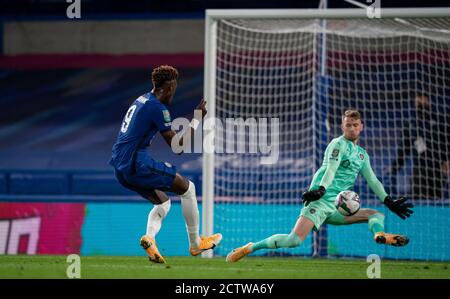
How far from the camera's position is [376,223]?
31.2 feet

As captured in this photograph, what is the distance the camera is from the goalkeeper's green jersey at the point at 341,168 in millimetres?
9281

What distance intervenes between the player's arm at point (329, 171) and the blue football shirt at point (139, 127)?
145cm

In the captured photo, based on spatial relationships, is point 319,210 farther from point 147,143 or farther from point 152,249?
point 147,143

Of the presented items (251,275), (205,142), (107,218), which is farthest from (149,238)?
(107,218)

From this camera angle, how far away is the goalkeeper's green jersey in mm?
9281

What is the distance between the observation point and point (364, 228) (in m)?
13.0

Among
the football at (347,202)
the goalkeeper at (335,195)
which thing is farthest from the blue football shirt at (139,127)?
the football at (347,202)

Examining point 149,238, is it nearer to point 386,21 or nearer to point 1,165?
point 386,21

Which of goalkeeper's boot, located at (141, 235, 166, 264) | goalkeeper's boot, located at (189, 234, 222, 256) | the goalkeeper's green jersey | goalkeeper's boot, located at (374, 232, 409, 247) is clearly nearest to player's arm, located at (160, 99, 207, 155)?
goalkeeper's boot, located at (141, 235, 166, 264)

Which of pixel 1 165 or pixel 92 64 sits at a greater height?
pixel 92 64

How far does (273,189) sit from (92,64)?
24.2ft

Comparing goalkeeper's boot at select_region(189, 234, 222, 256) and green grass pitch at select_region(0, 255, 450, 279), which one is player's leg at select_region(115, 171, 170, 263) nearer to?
green grass pitch at select_region(0, 255, 450, 279)

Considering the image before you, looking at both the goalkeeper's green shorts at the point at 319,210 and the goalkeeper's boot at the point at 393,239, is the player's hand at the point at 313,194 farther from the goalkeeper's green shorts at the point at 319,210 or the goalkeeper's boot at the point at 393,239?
the goalkeeper's boot at the point at 393,239

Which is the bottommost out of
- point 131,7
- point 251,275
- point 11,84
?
point 251,275
